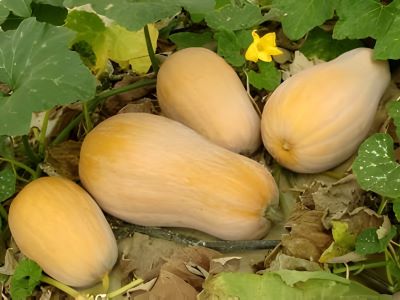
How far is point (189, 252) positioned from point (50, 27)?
1.24 feet

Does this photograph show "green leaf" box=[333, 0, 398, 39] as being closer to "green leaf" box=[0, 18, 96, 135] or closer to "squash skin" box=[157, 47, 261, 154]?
"squash skin" box=[157, 47, 261, 154]

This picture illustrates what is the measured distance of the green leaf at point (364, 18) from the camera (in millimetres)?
1149

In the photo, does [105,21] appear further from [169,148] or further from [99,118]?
[169,148]

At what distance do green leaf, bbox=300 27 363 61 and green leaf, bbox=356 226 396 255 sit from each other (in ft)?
1.13

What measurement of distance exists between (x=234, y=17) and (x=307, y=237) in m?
0.42

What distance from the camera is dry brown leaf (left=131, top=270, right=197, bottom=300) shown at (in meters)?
1.03

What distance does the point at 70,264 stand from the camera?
1.10 m

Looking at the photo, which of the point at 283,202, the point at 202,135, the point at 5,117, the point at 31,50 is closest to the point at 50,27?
the point at 31,50

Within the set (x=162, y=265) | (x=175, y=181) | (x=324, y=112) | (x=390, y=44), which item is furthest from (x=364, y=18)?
(x=162, y=265)

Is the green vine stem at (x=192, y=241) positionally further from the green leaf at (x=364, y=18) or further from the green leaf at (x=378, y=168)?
the green leaf at (x=364, y=18)

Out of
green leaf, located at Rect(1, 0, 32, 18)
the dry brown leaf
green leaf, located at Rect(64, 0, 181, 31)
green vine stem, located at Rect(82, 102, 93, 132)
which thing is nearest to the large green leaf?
green leaf, located at Rect(64, 0, 181, 31)

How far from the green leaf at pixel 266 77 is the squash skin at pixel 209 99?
3 cm

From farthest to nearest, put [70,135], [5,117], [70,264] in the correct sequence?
[70,135], [70,264], [5,117]

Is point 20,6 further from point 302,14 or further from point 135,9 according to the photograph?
point 302,14
